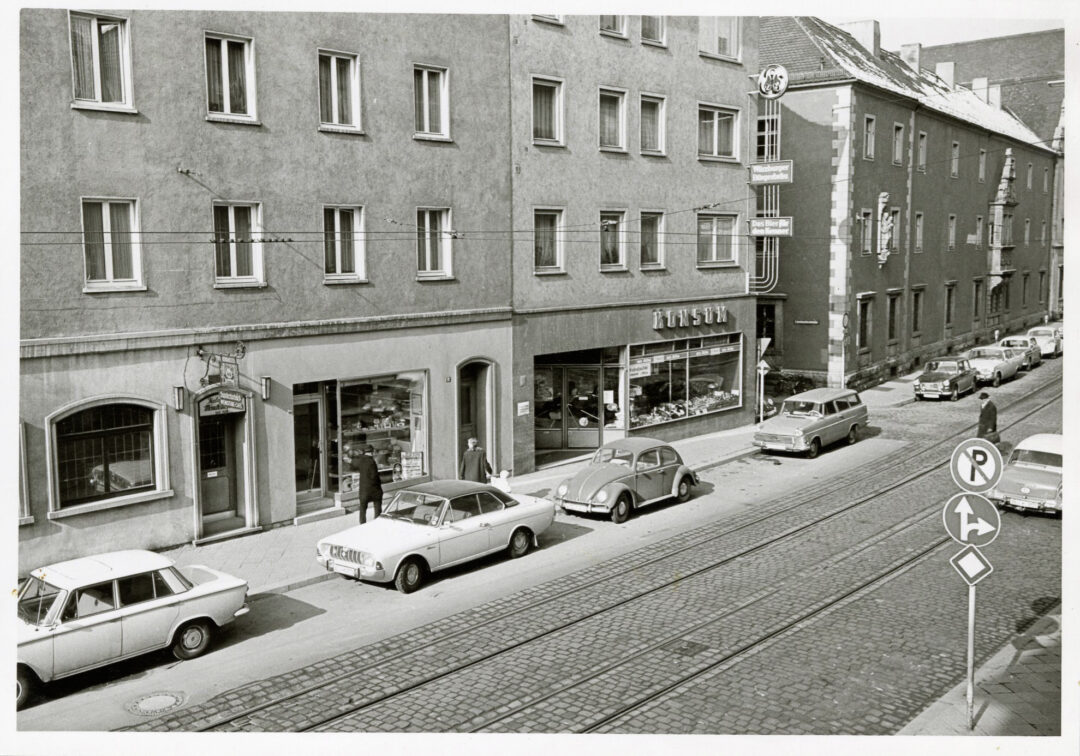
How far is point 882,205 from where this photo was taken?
35.8 meters

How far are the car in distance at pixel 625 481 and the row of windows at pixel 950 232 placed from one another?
732 inches

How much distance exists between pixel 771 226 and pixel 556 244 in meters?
7.31

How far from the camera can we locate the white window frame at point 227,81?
16.5 meters

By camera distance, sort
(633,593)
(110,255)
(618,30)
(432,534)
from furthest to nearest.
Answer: (618,30), (110,255), (432,534), (633,593)

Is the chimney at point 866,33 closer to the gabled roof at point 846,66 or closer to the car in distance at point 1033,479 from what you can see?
the gabled roof at point 846,66

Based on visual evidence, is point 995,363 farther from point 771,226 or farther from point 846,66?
point 771,226

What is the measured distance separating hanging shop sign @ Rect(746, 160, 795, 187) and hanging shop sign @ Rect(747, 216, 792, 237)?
106cm

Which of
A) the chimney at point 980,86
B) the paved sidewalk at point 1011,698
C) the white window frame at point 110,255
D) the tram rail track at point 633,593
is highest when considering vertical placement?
the chimney at point 980,86

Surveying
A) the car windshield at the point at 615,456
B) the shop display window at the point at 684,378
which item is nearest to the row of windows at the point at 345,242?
the shop display window at the point at 684,378

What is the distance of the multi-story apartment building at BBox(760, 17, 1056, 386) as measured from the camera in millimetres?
33906

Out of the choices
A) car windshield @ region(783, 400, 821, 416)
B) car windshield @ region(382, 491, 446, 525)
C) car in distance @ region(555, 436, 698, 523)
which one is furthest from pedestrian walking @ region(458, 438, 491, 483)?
car windshield @ region(783, 400, 821, 416)

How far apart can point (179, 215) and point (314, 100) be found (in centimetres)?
346

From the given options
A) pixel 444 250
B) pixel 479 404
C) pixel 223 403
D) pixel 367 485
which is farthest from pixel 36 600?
pixel 479 404

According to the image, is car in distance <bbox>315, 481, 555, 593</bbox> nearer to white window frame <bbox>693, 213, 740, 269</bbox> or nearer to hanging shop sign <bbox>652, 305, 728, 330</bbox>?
Result: hanging shop sign <bbox>652, 305, 728, 330</bbox>
